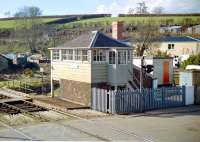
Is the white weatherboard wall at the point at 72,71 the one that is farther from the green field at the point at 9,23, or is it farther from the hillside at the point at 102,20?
the green field at the point at 9,23

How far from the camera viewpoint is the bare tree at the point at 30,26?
3093 inches

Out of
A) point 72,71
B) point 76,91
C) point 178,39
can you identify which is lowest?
point 76,91

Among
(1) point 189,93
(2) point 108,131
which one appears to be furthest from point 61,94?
(2) point 108,131

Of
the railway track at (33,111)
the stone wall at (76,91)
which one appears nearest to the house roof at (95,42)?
the stone wall at (76,91)

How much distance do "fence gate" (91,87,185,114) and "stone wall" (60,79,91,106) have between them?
86 centimetres

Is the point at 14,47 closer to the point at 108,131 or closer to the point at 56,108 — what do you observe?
the point at 56,108

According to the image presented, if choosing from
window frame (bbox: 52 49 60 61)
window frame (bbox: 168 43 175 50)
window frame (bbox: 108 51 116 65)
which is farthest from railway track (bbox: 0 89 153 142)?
window frame (bbox: 168 43 175 50)

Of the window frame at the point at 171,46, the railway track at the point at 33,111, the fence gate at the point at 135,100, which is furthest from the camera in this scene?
the window frame at the point at 171,46

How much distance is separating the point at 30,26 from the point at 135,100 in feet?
211

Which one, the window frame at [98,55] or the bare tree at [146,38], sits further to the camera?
the bare tree at [146,38]

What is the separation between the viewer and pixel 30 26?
81000 millimetres

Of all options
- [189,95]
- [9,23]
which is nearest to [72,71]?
[189,95]

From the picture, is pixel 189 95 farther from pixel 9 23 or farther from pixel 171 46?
pixel 9 23

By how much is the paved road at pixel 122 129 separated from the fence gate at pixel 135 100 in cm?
110
